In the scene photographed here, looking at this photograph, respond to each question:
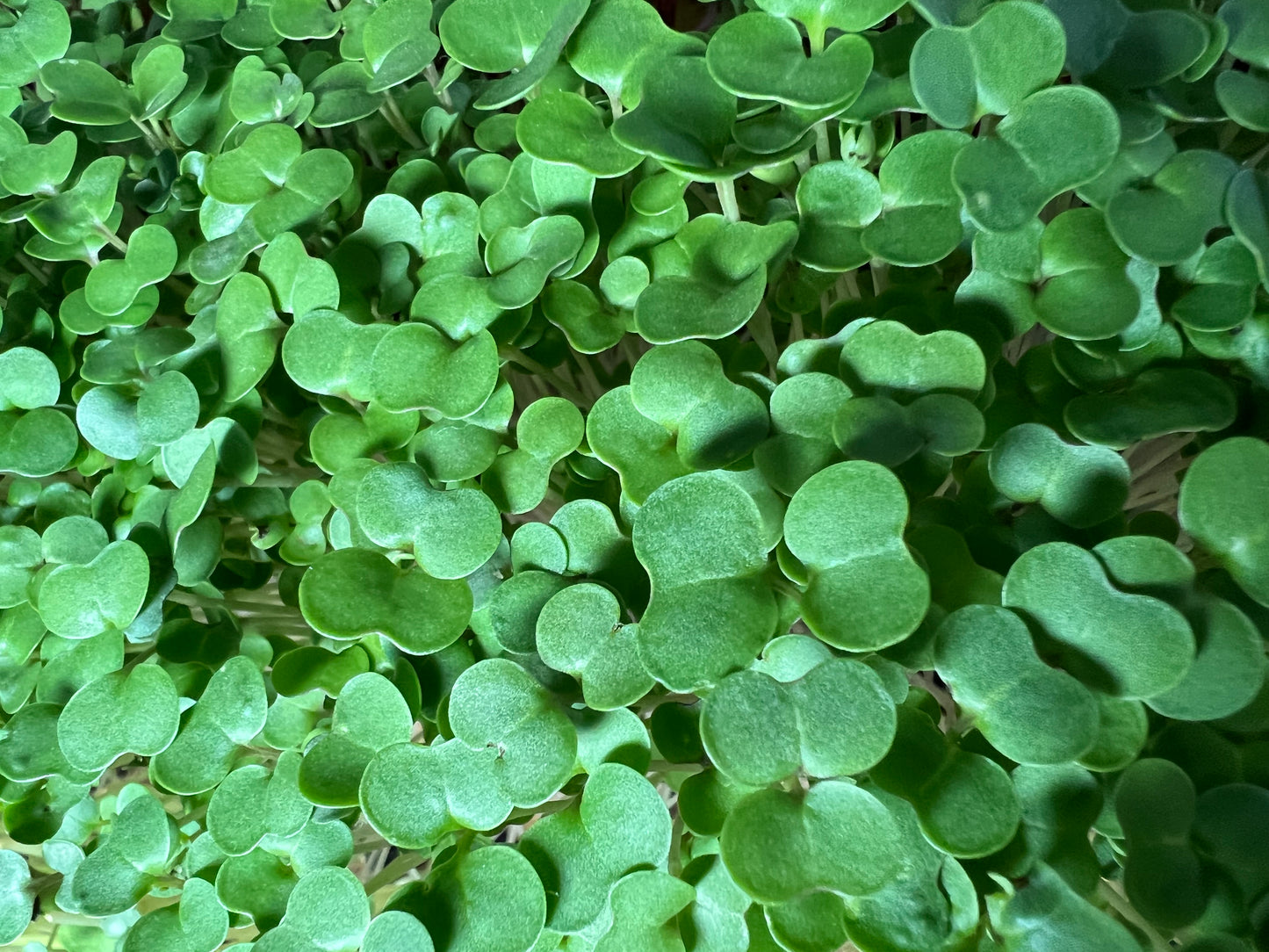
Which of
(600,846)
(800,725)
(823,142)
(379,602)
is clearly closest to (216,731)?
(379,602)

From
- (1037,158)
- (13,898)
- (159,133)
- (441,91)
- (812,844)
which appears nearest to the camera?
(812,844)

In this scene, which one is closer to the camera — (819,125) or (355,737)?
(355,737)

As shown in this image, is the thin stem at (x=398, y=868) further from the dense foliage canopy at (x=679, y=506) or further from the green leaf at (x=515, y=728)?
the green leaf at (x=515, y=728)

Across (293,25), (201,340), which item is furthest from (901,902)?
(293,25)

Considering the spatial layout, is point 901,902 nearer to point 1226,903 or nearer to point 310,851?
point 1226,903

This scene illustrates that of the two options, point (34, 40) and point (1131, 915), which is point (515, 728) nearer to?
point (1131, 915)

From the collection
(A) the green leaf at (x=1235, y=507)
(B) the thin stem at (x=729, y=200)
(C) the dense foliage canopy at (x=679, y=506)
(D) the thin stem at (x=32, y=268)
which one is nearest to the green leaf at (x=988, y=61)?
(C) the dense foliage canopy at (x=679, y=506)
